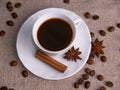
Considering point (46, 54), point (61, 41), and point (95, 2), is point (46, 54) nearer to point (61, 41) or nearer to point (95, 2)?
point (61, 41)

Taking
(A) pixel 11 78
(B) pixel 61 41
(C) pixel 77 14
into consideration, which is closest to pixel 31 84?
(A) pixel 11 78

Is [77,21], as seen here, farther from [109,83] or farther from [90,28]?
[109,83]

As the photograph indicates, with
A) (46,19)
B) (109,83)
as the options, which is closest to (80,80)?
(109,83)

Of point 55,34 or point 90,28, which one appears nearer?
point 55,34

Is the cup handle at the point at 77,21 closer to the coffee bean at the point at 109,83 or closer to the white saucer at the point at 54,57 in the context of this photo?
the white saucer at the point at 54,57

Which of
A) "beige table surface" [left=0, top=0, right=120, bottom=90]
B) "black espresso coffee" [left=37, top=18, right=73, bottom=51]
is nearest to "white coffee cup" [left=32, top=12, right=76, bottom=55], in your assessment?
"black espresso coffee" [left=37, top=18, right=73, bottom=51]

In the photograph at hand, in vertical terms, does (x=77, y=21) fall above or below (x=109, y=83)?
above
